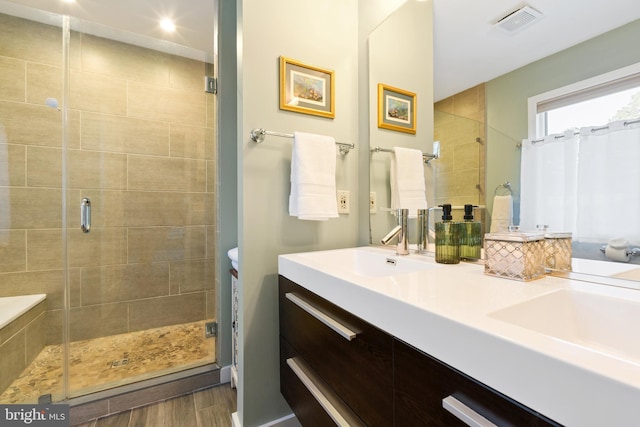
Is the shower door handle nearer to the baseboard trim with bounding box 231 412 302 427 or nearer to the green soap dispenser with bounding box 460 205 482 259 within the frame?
the baseboard trim with bounding box 231 412 302 427

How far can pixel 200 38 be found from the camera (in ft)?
7.44

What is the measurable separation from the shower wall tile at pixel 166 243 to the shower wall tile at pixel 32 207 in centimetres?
47

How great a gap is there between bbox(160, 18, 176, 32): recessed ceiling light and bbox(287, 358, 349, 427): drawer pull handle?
2393 mm

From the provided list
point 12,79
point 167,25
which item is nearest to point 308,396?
point 167,25

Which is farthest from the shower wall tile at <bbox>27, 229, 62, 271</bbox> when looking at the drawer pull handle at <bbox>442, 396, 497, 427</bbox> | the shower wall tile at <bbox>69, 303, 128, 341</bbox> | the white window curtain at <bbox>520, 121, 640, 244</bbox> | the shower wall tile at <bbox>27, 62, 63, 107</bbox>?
the white window curtain at <bbox>520, 121, 640, 244</bbox>

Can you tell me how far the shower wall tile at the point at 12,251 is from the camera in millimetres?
1897

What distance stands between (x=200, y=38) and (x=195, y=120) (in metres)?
0.63

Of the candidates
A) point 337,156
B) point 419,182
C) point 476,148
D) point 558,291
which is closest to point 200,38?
point 337,156

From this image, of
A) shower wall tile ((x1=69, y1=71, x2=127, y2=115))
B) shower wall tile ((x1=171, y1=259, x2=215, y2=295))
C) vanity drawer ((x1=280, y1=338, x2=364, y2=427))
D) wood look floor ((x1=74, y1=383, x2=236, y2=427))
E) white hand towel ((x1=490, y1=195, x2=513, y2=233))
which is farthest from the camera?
shower wall tile ((x1=171, y1=259, x2=215, y2=295))

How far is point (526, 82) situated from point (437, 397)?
2.87ft

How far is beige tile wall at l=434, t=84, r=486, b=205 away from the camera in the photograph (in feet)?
3.21

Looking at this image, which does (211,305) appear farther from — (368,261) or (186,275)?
(368,261)

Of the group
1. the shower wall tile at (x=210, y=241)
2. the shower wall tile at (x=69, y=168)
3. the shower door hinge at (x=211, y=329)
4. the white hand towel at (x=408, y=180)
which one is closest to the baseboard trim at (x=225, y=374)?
the shower door hinge at (x=211, y=329)

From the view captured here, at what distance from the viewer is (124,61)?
2191 mm
